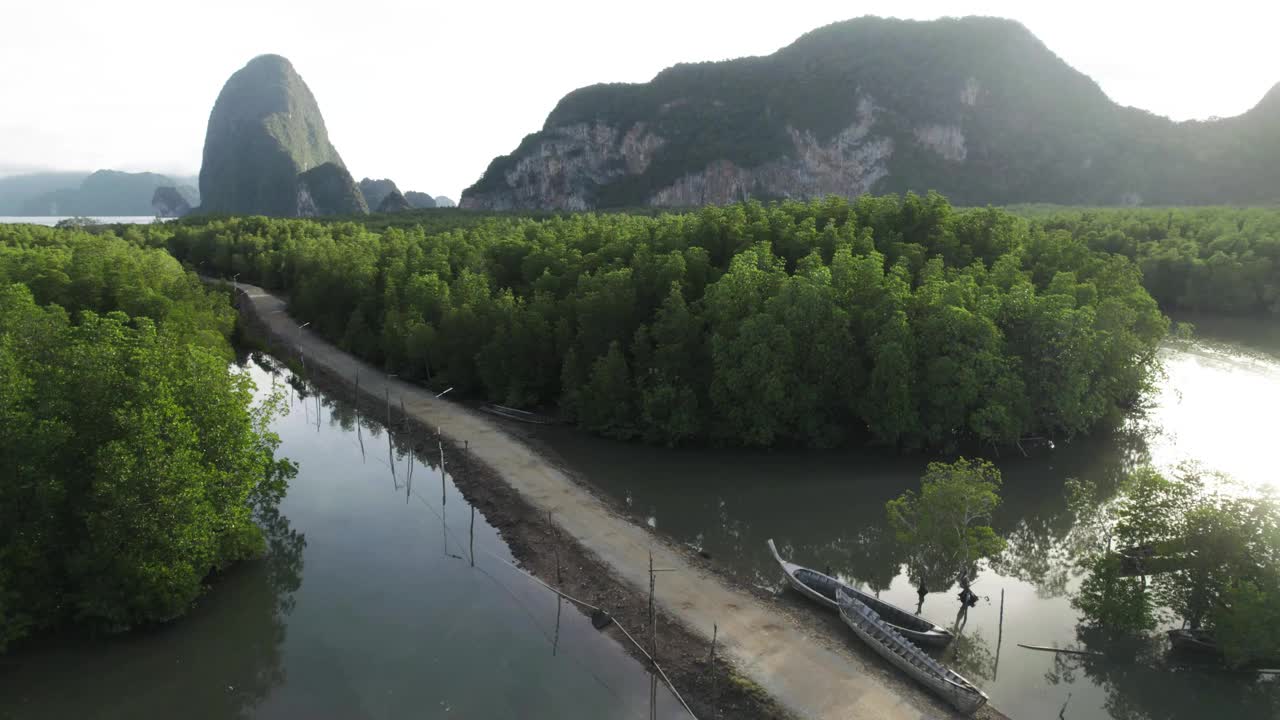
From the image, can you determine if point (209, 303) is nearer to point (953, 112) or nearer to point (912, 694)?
point (912, 694)

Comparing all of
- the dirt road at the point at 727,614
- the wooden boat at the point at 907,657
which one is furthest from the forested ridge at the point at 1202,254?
the dirt road at the point at 727,614

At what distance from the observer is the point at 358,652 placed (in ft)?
79.0

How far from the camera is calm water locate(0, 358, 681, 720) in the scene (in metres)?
21.5

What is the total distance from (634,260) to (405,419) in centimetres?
2056

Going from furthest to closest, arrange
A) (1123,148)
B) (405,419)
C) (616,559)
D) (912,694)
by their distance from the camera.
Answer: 1. (1123,148)
2. (405,419)
3. (616,559)
4. (912,694)

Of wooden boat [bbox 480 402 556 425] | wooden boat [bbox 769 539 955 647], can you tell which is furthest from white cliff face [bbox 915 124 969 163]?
wooden boat [bbox 769 539 955 647]

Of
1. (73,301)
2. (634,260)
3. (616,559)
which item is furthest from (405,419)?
(73,301)

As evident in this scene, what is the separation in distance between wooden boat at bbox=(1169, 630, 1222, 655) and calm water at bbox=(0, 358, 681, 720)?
57.7 feet

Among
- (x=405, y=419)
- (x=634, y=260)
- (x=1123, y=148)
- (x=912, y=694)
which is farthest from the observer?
(x=1123, y=148)

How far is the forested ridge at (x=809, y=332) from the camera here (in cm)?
3891

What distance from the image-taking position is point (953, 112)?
Answer: 196750 millimetres

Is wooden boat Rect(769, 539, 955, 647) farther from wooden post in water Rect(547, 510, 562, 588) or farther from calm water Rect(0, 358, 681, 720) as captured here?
wooden post in water Rect(547, 510, 562, 588)

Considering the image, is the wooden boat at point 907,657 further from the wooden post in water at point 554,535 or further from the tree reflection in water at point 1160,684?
the wooden post in water at point 554,535

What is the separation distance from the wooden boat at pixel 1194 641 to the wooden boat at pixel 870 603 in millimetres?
7260
